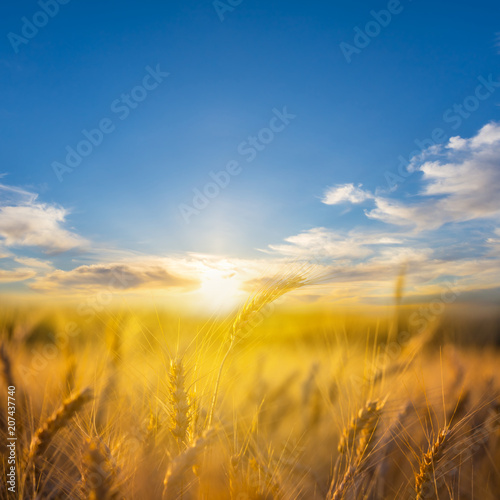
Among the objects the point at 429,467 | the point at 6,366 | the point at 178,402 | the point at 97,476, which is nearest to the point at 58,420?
the point at 97,476

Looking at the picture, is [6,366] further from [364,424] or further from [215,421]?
[364,424]

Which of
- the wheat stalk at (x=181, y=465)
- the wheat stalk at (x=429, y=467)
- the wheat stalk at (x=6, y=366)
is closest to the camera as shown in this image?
the wheat stalk at (x=181, y=465)

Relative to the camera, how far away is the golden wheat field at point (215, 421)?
1.85m

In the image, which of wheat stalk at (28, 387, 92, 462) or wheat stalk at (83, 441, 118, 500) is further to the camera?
wheat stalk at (28, 387, 92, 462)

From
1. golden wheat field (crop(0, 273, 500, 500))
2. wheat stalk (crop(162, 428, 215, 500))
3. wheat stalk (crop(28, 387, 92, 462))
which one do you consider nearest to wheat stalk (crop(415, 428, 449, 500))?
golden wheat field (crop(0, 273, 500, 500))

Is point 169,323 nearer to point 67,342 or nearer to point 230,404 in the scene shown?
point 67,342

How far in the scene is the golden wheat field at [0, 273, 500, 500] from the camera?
6.07 ft

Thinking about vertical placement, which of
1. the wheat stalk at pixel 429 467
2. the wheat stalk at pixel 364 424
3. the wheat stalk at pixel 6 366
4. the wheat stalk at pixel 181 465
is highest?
the wheat stalk at pixel 6 366

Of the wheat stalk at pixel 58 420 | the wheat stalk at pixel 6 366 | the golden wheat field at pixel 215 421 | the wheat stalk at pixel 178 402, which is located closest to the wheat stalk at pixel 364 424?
the golden wheat field at pixel 215 421

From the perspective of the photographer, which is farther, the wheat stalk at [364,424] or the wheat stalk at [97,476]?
the wheat stalk at [364,424]

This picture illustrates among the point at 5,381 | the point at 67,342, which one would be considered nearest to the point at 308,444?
the point at 67,342

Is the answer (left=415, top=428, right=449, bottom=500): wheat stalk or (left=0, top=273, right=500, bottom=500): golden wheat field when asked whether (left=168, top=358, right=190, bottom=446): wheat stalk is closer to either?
(left=0, top=273, right=500, bottom=500): golden wheat field

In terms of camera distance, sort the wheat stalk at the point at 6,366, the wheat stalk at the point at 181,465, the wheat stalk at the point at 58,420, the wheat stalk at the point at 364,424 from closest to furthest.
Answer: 1. the wheat stalk at the point at 181,465
2. the wheat stalk at the point at 58,420
3. the wheat stalk at the point at 364,424
4. the wheat stalk at the point at 6,366

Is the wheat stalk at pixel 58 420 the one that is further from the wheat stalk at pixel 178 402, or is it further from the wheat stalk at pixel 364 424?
the wheat stalk at pixel 364 424
